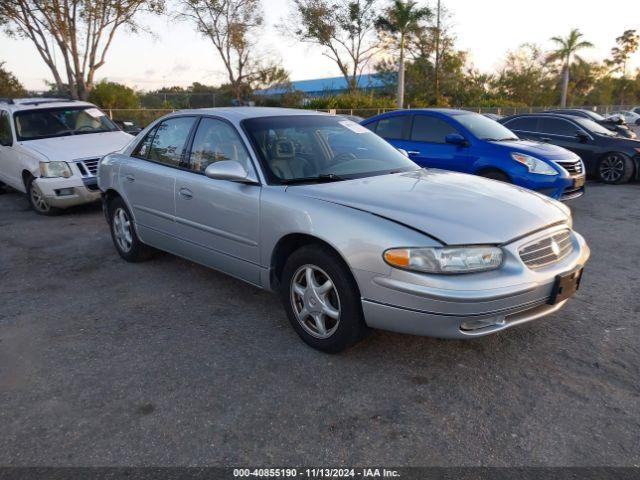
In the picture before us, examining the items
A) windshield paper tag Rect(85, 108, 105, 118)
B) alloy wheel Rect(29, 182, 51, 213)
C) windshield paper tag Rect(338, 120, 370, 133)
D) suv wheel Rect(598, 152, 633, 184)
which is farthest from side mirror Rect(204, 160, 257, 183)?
suv wheel Rect(598, 152, 633, 184)

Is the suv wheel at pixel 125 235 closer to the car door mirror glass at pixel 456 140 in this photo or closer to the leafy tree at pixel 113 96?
the car door mirror glass at pixel 456 140

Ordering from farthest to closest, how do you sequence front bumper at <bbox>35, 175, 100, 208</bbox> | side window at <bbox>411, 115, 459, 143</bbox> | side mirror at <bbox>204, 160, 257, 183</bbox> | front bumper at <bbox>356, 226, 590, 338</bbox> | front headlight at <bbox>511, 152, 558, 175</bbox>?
1. side window at <bbox>411, 115, 459, 143</bbox>
2. front bumper at <bbox>35, 175, 100, 208</bbox>
3. front headlight at <bbox>511, 152, 558, 175</bbox>
4. side mirror at <bbox>204, 160, 257, 183</bbox>
5. front bumper at <bbox>356, 226, 590, 338</bbox>

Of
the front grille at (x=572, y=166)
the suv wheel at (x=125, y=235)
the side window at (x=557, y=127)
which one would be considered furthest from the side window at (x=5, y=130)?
the side window at (x=557, y=127)

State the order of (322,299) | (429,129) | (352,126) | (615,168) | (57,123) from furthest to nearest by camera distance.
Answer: (615,168)
(57,123)
(429,129)
(352,126)
(322,299)

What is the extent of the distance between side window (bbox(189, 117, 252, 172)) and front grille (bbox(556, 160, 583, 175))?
17.5 feet

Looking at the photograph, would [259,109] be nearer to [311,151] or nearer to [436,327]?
[311,151]

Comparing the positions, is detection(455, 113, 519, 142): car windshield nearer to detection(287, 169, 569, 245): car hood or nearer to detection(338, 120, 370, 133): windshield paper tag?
detection(338, 120, 370, 133): windshield paper tag

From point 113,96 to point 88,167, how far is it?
75.8 feet

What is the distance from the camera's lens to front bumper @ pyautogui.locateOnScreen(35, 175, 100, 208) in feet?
23.7

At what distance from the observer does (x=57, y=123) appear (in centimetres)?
821

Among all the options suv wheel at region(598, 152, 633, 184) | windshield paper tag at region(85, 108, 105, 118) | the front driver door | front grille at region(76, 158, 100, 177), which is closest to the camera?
the front driver door

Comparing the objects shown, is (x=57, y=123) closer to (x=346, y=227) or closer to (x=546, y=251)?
(x=346, y=227)

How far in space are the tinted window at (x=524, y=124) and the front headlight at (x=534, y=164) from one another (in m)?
4.25

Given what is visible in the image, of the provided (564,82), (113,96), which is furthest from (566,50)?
(113,96)
